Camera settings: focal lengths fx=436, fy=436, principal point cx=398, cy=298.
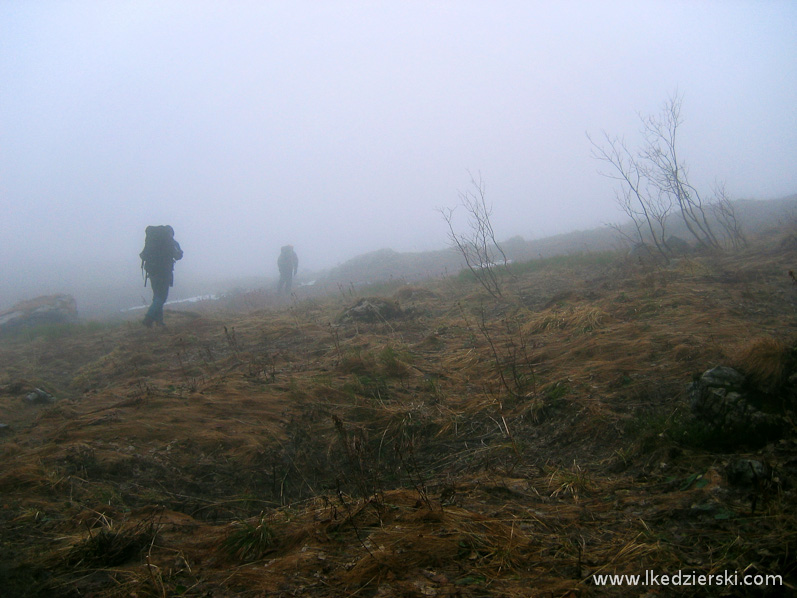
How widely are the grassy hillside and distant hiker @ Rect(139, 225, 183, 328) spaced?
332 cm

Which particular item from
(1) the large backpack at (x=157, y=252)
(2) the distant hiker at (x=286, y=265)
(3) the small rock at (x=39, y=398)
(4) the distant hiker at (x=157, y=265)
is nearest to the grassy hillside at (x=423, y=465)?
(3) the small rock at (x=39, y=398)

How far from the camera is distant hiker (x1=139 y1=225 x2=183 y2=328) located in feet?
34.4

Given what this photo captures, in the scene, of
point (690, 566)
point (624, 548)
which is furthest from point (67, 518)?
point (690, 566)

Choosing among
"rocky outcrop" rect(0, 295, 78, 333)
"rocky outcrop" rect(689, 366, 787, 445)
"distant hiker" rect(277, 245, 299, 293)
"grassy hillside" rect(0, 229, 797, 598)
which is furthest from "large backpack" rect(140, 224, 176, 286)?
"rocky outcrop" rect(689, 366, 787, 445)

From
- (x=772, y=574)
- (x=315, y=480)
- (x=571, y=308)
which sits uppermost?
(x=571, y=308)

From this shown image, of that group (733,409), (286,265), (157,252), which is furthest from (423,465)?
(286,265)

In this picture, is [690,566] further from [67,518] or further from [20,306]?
[20,306]

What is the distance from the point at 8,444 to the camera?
159 inches

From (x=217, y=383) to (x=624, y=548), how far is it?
4.95 metres

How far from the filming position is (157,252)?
35.0 ft

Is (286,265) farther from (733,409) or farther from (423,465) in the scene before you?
(733,409)

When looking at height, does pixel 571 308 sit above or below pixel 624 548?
above

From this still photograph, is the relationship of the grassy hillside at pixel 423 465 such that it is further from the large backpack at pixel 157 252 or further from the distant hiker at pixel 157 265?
the large backpack at pixel 157 252

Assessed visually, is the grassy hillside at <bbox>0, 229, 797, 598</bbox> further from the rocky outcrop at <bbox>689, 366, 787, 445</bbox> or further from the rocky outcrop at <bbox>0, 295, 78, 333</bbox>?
the rocky outcrop at <bbox>0, 295, 78, 333</bbox>
